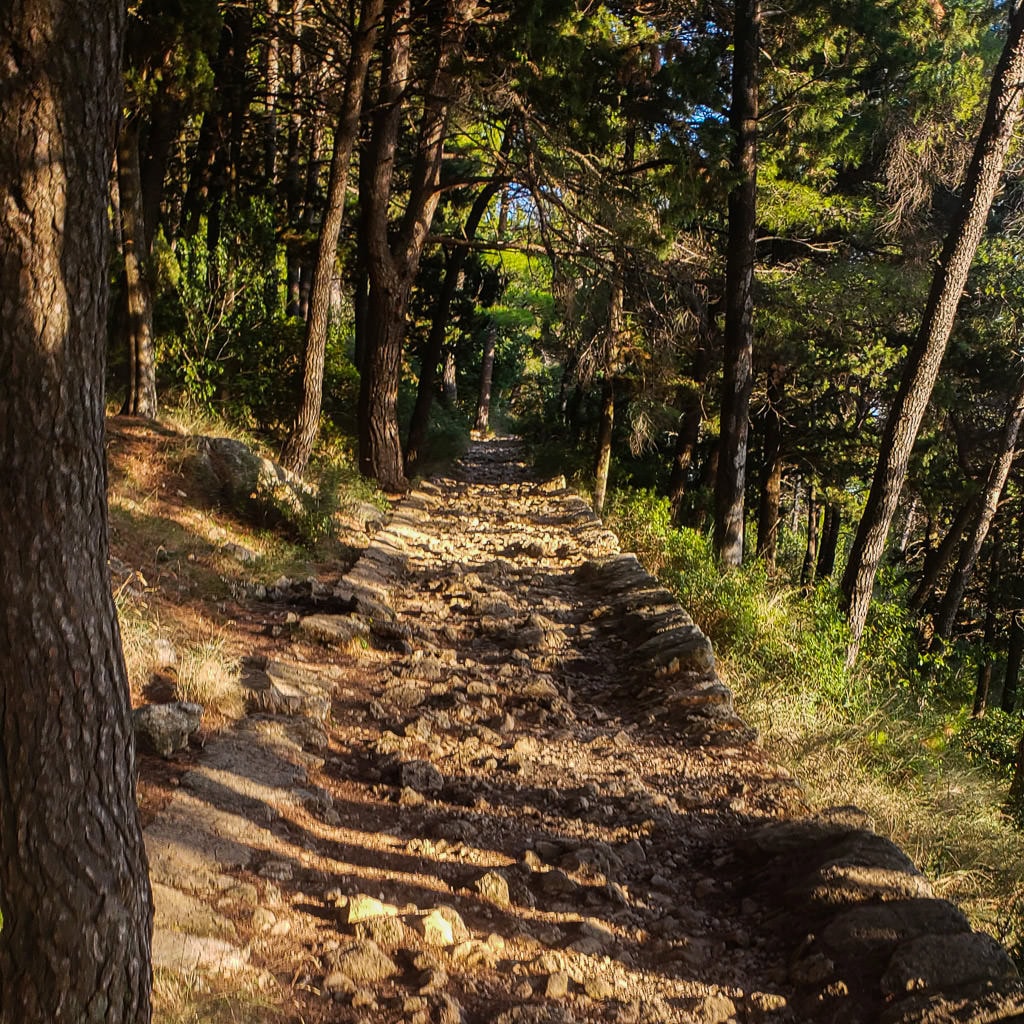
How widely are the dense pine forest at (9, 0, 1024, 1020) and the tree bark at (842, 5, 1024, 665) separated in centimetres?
3

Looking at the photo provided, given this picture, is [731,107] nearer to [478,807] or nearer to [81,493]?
[478,807]

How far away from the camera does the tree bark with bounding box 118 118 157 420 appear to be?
31.7ft

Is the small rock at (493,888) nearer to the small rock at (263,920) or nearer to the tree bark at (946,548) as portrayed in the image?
the small rock at (263,920)

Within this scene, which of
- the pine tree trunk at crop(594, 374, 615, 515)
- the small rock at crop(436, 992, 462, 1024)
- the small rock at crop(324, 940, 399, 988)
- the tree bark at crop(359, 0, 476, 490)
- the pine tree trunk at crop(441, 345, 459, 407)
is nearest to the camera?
the small rock at crop(436, 992, 462, 1024)

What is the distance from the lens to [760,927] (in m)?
4.02

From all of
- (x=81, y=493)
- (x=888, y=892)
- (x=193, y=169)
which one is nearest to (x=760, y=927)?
(x=888, y=892)

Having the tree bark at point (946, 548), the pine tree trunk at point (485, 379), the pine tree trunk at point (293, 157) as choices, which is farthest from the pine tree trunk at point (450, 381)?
the tree bark at point (946, 548)

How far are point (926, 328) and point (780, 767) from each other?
5.28 m

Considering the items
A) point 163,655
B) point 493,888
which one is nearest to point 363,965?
point 493,888

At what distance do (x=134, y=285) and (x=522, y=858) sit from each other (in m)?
7.67

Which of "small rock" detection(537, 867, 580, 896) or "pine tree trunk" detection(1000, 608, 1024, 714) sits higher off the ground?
"small rock" detection(537, 867, 580, 896)

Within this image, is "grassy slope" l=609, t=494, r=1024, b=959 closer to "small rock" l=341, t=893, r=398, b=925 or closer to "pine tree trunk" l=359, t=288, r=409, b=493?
"small rock" l=341, t=893, r=398, b=925

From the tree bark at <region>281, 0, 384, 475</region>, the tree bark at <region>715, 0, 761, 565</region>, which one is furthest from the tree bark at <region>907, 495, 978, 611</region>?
the tree bark at <region>281, 0, 384, 475</region>

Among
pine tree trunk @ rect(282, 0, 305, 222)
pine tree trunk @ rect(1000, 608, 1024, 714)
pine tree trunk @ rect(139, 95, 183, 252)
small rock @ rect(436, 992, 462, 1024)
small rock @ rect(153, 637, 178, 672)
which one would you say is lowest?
pine tree trunk @ rect(1000, 608, 1024, 714)
